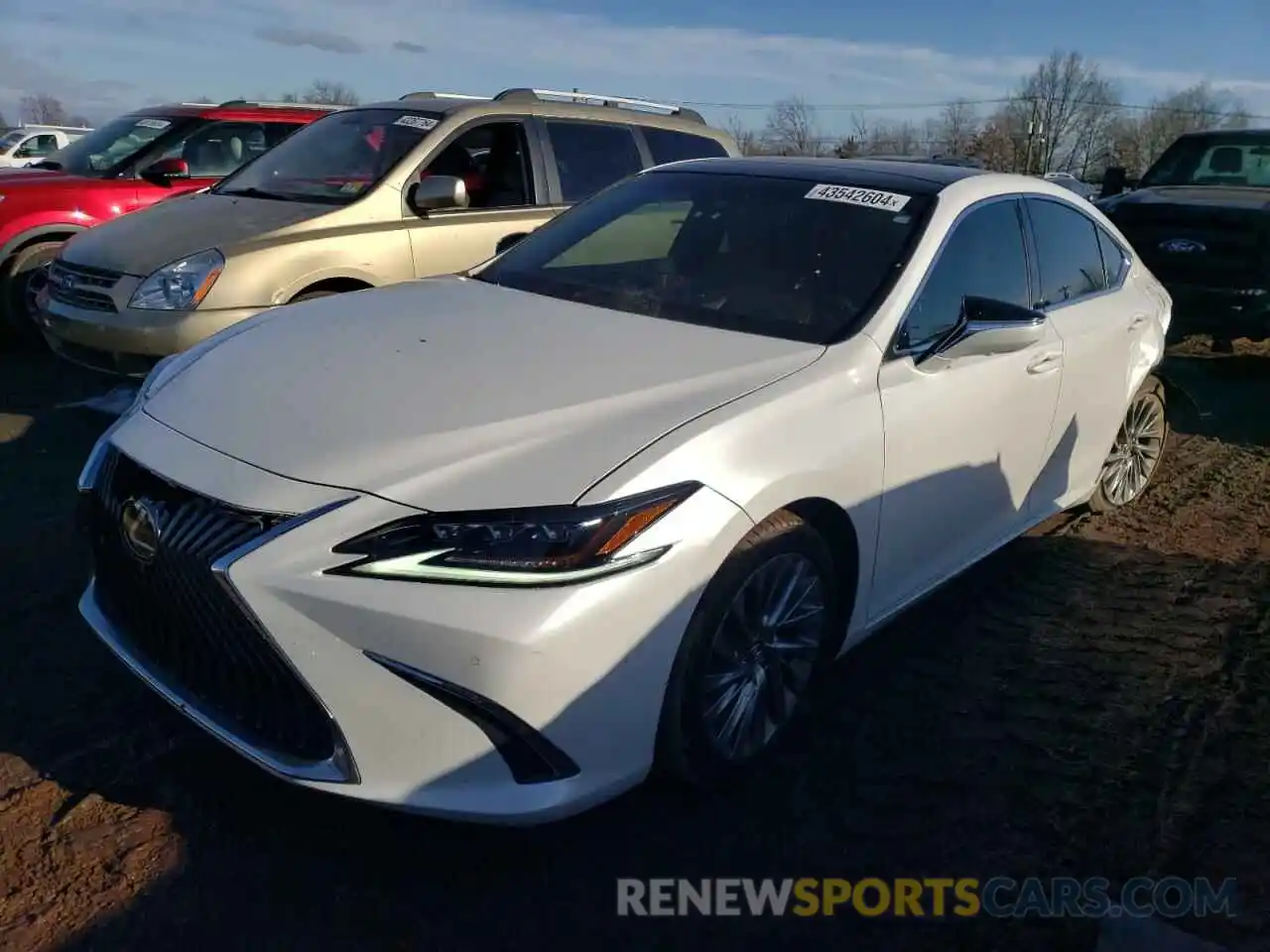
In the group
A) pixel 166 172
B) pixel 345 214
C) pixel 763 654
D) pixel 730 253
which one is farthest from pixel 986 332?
pixel 166 172

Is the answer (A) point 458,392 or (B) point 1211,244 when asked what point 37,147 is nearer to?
(B) point 1211,244

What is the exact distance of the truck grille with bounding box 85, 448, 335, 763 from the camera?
2383 millimetres

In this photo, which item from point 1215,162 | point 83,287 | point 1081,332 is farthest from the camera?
point 1215,162

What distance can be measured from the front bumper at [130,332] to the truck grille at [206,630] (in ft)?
9.12

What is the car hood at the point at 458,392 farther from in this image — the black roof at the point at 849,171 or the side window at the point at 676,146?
the side window at the point at 676,146

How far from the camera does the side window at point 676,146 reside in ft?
24.2

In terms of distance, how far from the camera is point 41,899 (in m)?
2.44

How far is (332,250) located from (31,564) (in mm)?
2359

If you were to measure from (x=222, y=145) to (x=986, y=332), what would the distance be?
728cm

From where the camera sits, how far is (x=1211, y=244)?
850 cm

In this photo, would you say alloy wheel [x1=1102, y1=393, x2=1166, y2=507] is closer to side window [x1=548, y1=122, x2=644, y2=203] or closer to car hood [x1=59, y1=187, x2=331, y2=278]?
side window [x1=548, y1=122, x2=644, y2=203]

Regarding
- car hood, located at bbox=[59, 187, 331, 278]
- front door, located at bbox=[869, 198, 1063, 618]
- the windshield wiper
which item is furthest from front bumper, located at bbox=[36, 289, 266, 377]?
front door, located at bbox=[869, 198, 1063, 618]

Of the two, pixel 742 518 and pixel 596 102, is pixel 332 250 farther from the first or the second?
pixel 742 518

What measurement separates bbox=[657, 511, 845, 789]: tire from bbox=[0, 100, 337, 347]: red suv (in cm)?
654
